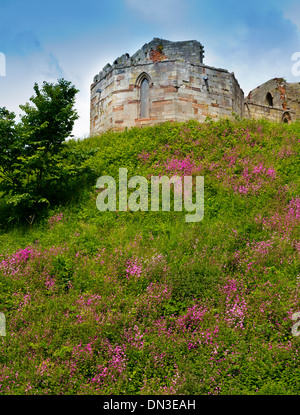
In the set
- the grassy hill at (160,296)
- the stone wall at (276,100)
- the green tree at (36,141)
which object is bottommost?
the grassy hill at (160,296)

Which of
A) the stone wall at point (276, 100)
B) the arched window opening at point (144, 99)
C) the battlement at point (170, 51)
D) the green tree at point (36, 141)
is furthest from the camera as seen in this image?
the stone wall at point (276, 100)

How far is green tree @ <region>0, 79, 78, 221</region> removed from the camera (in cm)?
1171

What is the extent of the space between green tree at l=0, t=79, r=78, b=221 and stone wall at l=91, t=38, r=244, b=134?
299 inches

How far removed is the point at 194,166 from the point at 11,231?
688 cm

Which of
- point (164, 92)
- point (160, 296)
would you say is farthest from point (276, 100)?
point (160, 296)

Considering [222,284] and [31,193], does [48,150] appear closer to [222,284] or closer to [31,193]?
[31,193]

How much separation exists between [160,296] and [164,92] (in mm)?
14531

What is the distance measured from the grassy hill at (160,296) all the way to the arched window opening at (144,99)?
8.29 meters

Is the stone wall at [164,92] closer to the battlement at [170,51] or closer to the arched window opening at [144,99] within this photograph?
the arched window opening at [144,99]

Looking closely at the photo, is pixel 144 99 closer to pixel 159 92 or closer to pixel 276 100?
pixel 159 92

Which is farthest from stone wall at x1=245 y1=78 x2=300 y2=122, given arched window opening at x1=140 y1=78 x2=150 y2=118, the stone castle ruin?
arched window opening at x1=140 y1=78 x2=150 y2=118

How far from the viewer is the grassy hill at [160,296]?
5.71 meters

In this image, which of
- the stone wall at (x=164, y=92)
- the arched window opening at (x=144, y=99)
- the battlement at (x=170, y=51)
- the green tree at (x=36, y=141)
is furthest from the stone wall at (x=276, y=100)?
the green tree at (x=36, y=141)

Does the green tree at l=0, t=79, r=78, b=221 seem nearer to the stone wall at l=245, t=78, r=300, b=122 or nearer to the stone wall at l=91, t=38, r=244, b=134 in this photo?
the stone wall at l=91, t=38, r=244, b=134
